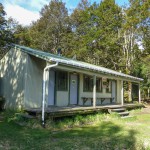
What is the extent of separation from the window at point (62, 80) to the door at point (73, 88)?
60 centimetres

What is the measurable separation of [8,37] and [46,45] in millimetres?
5988

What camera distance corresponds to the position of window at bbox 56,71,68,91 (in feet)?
39.8

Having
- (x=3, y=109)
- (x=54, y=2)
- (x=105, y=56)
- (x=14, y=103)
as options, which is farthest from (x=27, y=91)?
(x=54, y=2)

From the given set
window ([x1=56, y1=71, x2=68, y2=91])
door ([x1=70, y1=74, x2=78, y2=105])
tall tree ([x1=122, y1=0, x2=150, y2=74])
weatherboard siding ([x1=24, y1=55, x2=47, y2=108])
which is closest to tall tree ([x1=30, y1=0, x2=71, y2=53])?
tall tree ([x1=122, y1=0, x2=150, y2=74])

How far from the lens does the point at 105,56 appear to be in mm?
25531

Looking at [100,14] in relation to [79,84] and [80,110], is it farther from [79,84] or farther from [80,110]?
[80,110]

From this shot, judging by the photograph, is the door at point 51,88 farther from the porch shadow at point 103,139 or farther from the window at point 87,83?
the porch shadow at point 103,139

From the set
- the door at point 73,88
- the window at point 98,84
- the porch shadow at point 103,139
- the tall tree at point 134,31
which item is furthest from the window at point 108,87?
the porch shadow at point 103,139

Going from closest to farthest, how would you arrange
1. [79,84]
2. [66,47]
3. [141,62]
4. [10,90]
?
[10,90] < [79,84] < [141,62] < [66,47]

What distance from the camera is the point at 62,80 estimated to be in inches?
490

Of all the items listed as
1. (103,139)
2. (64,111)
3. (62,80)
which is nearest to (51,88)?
(62,80)

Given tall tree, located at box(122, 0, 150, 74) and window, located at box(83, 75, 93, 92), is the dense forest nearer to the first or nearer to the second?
tall tree, located at box(122, 0, 150, 74)

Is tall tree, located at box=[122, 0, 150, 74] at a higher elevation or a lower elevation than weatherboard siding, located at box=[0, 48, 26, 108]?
higher

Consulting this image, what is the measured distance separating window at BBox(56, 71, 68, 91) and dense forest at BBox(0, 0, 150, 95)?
11.7m
